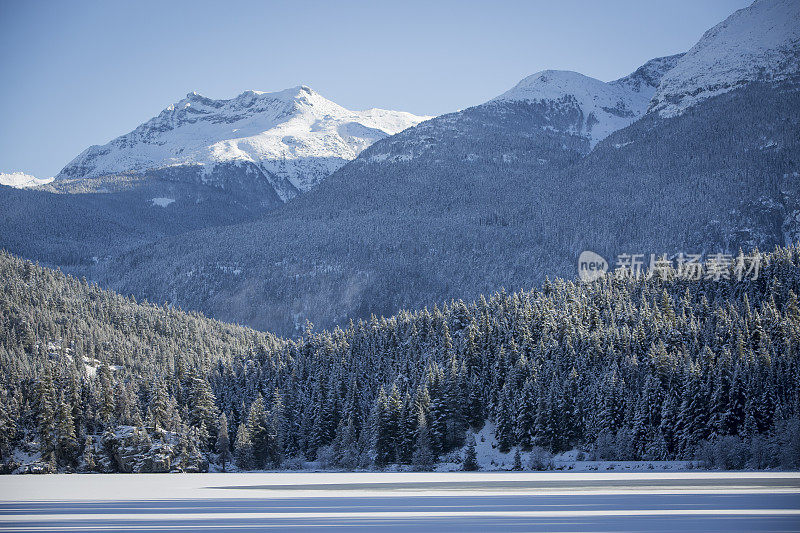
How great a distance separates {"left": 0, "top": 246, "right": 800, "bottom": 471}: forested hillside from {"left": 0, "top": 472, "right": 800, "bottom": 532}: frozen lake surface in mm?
35759

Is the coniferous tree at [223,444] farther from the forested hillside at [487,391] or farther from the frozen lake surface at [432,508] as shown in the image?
the frozen lake surface at [432,508]

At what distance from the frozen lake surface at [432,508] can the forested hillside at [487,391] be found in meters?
35.8

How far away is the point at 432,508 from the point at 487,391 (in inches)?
2930

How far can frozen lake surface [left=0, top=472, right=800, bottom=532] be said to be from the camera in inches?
1142

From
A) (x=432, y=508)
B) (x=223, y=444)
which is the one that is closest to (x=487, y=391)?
(x=223, y=444)

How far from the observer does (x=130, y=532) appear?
94.6 feet

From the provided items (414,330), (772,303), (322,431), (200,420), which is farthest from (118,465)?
(772,303)

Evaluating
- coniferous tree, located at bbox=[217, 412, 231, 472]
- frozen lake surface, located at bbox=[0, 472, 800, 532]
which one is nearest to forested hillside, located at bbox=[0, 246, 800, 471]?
coniferous tree, located at bbox=[217, 412, 231, 472]

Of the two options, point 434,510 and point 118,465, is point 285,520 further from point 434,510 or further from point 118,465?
point 118,465

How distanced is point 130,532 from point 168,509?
309 inches

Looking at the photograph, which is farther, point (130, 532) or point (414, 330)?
point (414, 330)

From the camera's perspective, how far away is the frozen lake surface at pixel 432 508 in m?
29.0

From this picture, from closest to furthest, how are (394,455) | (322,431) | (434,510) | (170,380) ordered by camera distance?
(434,510)
(394,455)
(322,431)
(170,380)

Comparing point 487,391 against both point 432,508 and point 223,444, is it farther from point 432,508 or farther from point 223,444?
point 432,508
